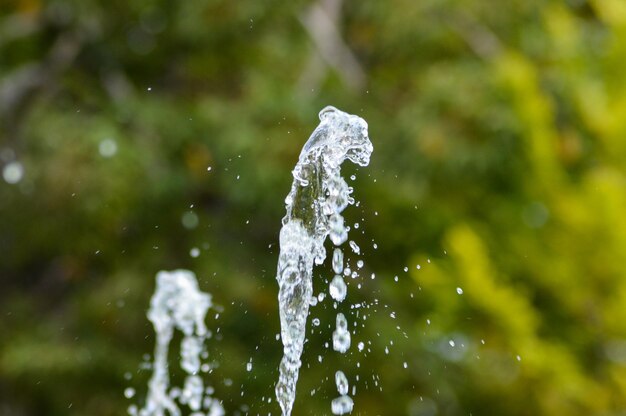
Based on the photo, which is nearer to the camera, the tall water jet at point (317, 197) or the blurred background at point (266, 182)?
the tall water jet at point (317, 197)

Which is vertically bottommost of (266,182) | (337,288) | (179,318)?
(337,288)

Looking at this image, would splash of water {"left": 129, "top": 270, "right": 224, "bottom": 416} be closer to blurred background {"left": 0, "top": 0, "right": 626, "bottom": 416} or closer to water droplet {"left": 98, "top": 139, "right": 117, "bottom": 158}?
blurred background {"left": 0, "top": 0, "right": 626, "bottom": 416}

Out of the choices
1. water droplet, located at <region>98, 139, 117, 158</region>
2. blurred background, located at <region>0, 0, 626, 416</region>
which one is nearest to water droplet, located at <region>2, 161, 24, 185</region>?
blurred background, located at <region>0, 0, 626, 416</region>

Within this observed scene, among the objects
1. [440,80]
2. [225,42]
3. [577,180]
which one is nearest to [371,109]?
[440,80]

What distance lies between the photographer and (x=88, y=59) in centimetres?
468

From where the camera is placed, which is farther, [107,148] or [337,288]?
[107,148]

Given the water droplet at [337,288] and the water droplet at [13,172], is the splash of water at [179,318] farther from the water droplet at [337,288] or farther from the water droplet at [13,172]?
the water droplet at [13,172]

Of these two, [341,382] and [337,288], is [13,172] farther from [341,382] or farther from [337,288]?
[337,288]

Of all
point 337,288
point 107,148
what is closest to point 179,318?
point 337,288

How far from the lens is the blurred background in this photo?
341 centimetres

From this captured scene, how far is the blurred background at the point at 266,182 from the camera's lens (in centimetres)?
341

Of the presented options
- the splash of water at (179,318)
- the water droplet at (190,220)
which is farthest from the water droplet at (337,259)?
A: the water droplet at (190,220)

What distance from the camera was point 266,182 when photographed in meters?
3.92

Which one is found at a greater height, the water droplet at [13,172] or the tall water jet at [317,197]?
the water droplet at [13,172]
